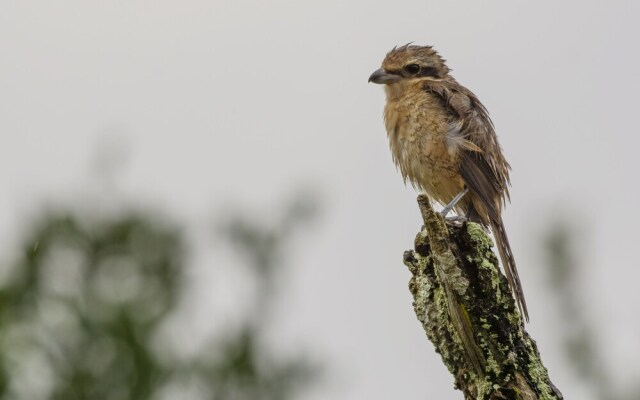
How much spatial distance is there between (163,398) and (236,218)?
1.87 m

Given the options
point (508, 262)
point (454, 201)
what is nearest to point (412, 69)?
point (454, 201)

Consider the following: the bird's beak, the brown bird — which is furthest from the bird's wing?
the bird's beak

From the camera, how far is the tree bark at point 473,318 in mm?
5023

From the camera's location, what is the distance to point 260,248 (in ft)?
33.7

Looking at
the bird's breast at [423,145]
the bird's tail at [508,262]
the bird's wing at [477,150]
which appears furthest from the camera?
the bird's breast at [423,145]

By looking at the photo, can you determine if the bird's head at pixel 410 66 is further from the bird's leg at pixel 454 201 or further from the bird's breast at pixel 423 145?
the bird's leg at pixel 454 201

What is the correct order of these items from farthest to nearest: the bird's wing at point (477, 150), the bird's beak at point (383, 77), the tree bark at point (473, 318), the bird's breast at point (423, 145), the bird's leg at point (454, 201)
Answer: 1. the bird's beak at point (383, 77)
2. the bird's breast at point (423, 145)
3. the bird's wing at point (477, 150)
4. the bird's leg at point (454, 201)
5. the tree bark at point (473, 318)

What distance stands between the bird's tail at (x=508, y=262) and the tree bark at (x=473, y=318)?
1055mm

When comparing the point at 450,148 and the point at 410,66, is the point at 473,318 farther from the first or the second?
the point at 410,66

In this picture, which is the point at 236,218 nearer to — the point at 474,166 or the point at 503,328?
the point at 474,166

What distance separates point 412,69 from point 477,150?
3.92 ft

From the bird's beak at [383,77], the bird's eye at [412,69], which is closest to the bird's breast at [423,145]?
the bird's beak at [383,77]

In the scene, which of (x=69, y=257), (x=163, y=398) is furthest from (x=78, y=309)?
(x=163, y=398)

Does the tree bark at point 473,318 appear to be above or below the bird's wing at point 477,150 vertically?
below
